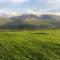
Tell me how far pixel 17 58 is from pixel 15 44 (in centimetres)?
1277

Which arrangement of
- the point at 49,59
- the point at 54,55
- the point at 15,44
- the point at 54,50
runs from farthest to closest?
the point at 15,44
the point at 54,50
the point at 54,55
the point at 49,59

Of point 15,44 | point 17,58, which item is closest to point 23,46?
point 15,44

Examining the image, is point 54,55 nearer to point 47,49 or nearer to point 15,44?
point 47,49

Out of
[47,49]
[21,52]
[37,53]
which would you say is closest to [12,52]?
[21,52]

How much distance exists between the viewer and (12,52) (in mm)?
50094

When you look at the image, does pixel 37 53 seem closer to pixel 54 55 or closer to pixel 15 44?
pixel 54 55

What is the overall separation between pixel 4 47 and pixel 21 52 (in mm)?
5323

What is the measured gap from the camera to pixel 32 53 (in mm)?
49469

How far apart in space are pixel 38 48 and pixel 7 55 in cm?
937

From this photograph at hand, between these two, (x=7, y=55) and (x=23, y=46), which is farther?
(x=23, y=46)

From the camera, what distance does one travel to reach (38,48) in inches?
2116

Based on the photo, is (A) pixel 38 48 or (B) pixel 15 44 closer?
(A) pixel 38 48

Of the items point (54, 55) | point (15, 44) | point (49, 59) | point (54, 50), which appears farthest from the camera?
point (15, 44)

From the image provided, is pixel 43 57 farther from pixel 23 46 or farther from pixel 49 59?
pixel 23 46
